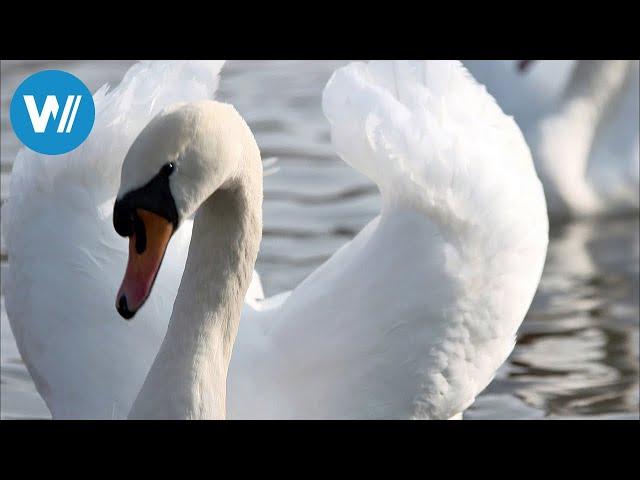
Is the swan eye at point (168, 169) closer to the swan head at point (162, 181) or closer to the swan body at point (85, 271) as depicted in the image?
the swan head at point (162, 181)

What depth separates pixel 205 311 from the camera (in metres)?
3.60

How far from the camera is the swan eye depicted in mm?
3219

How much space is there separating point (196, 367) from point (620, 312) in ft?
8.67

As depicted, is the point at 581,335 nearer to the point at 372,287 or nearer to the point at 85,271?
the point at 372,287

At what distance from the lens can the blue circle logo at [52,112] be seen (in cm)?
391

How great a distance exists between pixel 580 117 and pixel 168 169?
462 centimetres

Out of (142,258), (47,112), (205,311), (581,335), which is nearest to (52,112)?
(47,112)

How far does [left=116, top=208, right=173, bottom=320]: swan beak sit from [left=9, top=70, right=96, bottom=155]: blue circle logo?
28.6 inches

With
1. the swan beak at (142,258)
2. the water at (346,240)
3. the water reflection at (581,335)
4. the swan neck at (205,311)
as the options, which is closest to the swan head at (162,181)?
the swan beak at (142,258)

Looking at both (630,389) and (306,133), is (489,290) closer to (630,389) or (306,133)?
(630,389)

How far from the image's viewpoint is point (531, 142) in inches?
292

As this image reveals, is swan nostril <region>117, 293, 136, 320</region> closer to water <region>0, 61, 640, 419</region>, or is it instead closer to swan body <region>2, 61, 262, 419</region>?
A: swan body <region>2, 61, 262, 419</region>

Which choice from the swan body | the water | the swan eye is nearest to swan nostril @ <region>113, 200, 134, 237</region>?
the swan eye

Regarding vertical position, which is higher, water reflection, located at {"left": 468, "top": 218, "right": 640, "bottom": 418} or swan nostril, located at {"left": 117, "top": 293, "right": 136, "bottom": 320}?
water reflection, located at {"left": 468, "top": 218, "right": 640, "bottom": 418}
